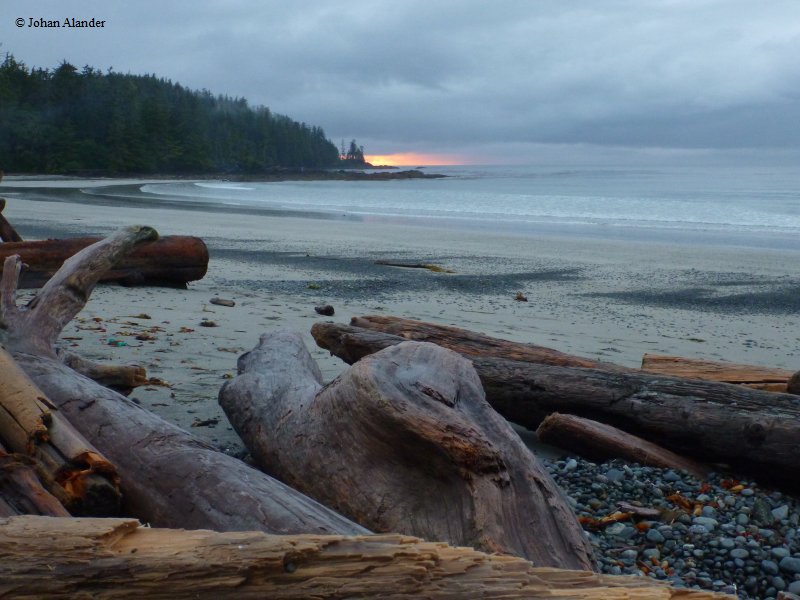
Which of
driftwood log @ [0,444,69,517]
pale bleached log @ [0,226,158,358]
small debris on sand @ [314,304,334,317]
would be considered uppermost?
pale bleached log @ [0,226,158,358]

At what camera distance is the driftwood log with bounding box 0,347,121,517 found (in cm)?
241

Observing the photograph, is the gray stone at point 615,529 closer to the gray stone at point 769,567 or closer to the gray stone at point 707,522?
the gray stone at point 707,522

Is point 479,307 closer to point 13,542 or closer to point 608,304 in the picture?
point 608,304

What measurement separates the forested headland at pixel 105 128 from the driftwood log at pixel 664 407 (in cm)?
8109

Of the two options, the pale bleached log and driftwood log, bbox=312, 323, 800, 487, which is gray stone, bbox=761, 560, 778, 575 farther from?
the pale bleached log

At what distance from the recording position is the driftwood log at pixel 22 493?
215 centimetres

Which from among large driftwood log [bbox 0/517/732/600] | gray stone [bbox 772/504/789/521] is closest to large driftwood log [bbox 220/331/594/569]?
large driftwood log [bbox 0/517/732/600]

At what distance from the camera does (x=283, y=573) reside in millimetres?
1669

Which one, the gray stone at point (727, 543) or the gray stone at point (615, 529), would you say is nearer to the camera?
the gray stone at point (727, 543)

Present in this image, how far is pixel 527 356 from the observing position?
4.87 m

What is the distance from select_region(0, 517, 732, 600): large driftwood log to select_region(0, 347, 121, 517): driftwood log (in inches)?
27.5

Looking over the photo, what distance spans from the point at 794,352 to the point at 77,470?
6771 mm

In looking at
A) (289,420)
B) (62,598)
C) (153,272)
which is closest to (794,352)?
(289,420)

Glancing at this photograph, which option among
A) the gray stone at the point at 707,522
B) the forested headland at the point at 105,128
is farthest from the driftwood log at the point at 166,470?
the forested headland at the point at 105,128
